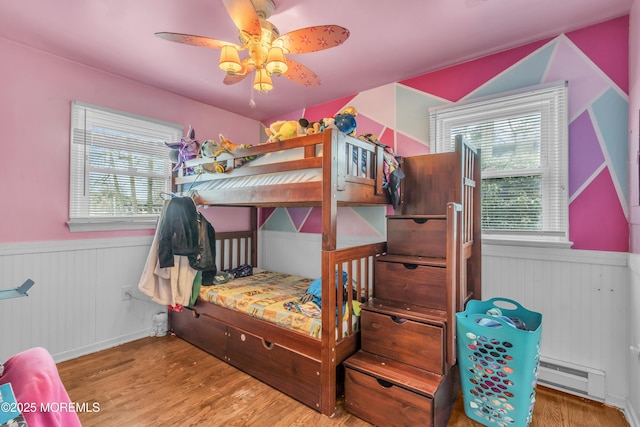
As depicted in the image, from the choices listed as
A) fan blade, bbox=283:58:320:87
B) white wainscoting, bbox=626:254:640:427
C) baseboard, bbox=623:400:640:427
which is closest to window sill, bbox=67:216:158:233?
fan blade, bbox=283:58:320:87

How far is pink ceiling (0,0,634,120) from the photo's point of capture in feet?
5.98

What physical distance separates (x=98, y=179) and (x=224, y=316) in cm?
167

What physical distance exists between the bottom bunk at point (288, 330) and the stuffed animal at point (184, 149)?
50.6 inches

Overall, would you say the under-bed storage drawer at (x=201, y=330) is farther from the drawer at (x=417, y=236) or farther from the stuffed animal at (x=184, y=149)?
the drawer at (x=417, y=236)

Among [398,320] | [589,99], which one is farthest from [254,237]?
[589,99]

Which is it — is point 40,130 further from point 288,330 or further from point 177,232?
point 288,330

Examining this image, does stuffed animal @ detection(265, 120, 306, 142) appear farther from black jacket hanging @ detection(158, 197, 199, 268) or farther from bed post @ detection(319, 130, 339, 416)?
black jacket hanging @ detection(158, 197, 199, 268)

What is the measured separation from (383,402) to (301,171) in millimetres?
1488

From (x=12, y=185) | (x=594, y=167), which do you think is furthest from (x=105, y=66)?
(x=594, y=167)

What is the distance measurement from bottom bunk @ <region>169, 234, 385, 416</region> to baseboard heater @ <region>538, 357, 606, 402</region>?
54.3 inches

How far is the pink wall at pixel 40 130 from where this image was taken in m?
2.24

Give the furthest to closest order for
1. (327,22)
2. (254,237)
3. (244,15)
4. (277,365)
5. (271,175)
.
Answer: (254,237)
(271,175)
(277,365)
(327,22)
(244,15)

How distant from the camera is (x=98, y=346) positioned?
2.70 m

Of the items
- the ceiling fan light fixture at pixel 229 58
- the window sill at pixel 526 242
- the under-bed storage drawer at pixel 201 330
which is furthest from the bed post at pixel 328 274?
the window sill at pixel 526 242
